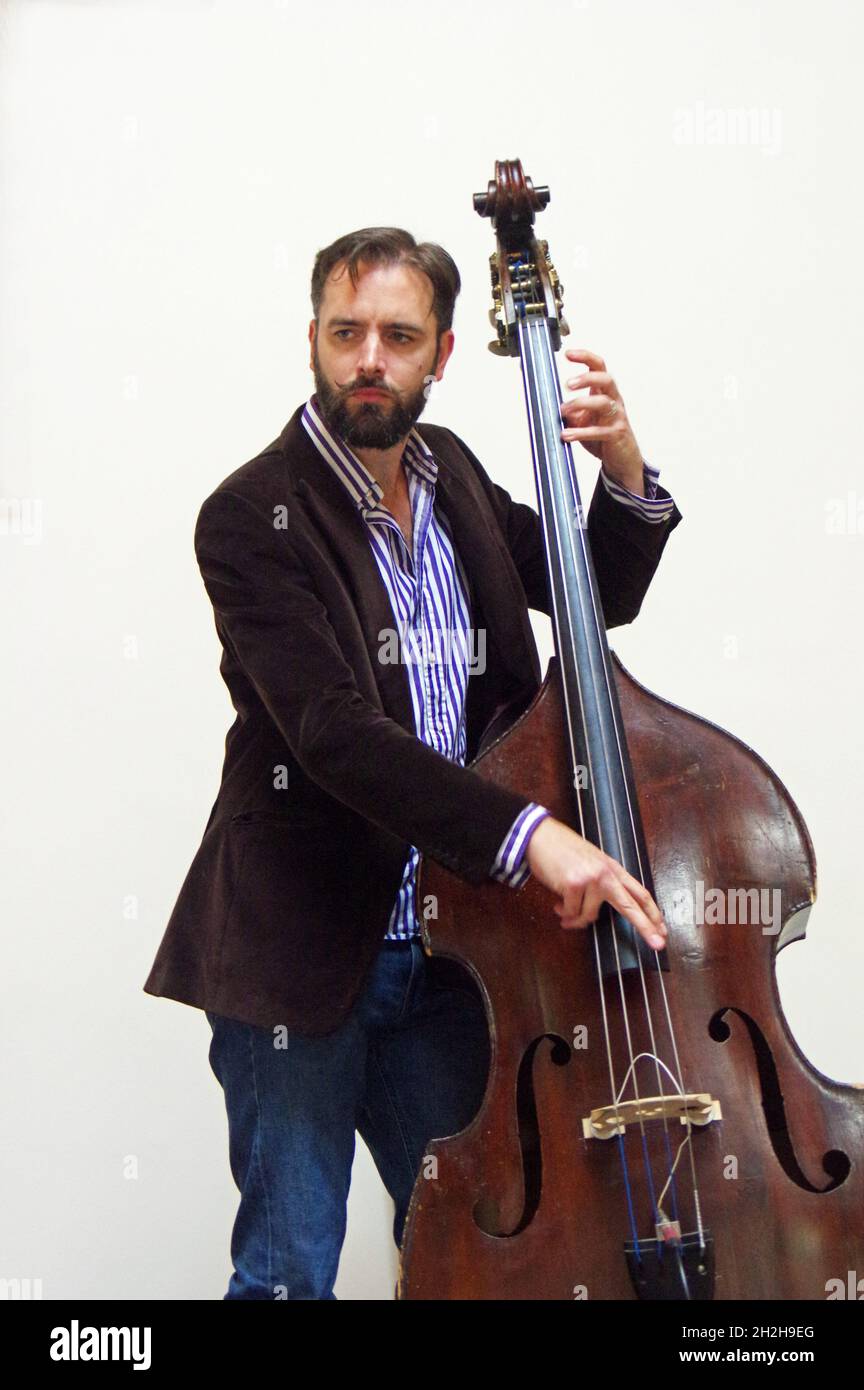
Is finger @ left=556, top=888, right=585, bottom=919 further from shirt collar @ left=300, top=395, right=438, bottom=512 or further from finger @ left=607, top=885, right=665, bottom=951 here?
shirt collar @ left=300, top=395, right=438, bottom=512

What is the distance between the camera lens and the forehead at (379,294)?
166 centimetres

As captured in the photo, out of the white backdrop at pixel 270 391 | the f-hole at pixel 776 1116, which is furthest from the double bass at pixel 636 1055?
the white backdrop at pixel 270 391

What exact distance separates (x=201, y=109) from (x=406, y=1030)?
5.52ft

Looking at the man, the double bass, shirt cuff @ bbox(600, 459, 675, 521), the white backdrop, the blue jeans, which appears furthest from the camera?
the white backdrop

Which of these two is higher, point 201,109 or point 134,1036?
point 201,109

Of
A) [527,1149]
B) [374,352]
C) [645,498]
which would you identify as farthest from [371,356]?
[527,1149]

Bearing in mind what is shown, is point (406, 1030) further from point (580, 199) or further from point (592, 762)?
point (580, 199)

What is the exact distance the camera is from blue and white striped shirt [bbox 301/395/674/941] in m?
1.61

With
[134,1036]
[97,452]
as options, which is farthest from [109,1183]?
[97,452]

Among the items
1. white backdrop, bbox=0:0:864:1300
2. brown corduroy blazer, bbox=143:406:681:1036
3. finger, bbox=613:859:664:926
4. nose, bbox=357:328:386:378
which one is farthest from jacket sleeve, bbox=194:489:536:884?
white backdrop, bbox=0:0:864:1300

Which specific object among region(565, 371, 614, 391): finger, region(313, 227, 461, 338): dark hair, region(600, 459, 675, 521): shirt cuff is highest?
region(313, 227, 461, 338): dark hair

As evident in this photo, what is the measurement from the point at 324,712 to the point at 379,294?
0.53m

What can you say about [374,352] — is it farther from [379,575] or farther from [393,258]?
[379,575]

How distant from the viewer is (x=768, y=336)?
2578 mm
